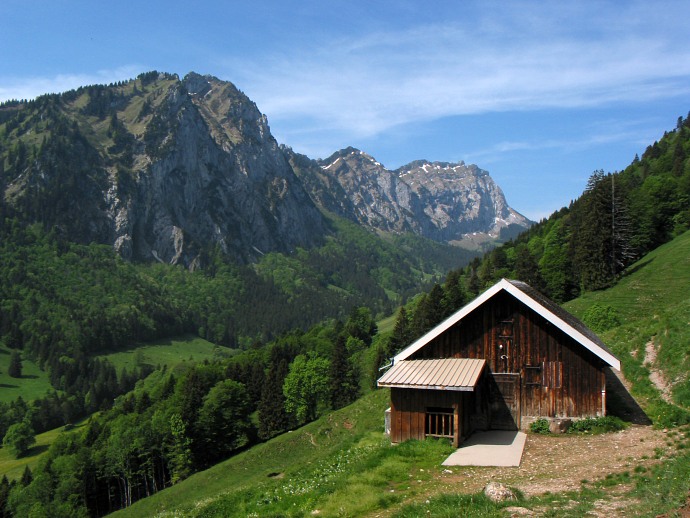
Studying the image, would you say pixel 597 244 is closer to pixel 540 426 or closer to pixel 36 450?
pixel 540 426

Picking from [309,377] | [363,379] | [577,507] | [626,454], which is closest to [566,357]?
[626,454]

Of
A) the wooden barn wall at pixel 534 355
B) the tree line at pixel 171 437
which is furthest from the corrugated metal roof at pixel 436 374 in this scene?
the tree line at pixel 171 437

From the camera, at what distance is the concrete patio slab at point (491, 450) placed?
16.5 meters

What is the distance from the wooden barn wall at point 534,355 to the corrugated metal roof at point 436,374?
0.78 metres

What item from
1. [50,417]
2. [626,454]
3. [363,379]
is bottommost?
[50,417]

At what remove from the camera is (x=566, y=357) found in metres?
20.9

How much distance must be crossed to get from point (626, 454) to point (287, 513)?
35.5 feet

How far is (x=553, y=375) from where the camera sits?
20.9 metres

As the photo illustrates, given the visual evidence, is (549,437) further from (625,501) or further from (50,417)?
(50,417)

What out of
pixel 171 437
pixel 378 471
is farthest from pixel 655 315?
pixel 171 437

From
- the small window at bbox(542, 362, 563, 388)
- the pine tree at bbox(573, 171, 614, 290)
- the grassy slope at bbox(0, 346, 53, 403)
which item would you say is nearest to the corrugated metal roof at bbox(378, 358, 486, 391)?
the small window at bbox(542, 362, 563, 388)

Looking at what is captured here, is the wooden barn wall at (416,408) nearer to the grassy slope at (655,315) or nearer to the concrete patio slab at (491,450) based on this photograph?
the concrete patio slab at (491,450)

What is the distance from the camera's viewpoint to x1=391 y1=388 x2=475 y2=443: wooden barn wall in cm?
1950

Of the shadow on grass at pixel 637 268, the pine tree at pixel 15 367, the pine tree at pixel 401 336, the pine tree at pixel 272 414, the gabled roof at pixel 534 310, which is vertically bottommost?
the pine tree at pixel 15 367
